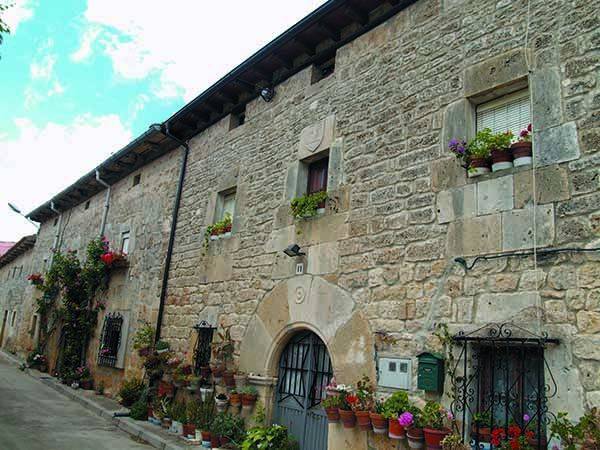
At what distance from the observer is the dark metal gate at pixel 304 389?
18.8 ft

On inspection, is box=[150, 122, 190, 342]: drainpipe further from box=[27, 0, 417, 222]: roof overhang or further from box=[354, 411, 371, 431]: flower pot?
box=[354, 411, 371, 431]: flower pot

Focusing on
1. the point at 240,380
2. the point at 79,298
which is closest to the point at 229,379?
the point at 240,380

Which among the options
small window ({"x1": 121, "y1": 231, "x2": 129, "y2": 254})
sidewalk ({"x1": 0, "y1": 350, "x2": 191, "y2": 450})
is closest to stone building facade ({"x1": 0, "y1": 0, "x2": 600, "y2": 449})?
sidewalk ({"x1": 0, "y1": 350, "x2": 191, "y2": 450})

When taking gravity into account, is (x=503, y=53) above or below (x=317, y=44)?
below

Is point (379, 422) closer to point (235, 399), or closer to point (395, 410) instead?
point (395, 410)

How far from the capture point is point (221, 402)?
667 cm

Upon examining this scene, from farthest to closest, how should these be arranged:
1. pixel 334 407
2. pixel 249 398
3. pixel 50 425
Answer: pixel 50 425, pixel 249 398, pixel 334 407

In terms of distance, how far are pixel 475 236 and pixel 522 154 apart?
→ 2.64 feet

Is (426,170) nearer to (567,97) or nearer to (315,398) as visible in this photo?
(567,97)

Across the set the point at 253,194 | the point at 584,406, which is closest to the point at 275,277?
the point at 253,194

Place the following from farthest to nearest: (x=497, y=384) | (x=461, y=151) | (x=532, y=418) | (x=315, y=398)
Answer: (x=315, y=398) < (x=461, y=151) < (x=497, y=384) < (x=532, y=418)

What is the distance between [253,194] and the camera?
7.50 m

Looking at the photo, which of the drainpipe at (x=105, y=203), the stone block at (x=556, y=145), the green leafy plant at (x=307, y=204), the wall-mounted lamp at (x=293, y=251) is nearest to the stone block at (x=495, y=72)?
the stone block at (x=556, y=145)

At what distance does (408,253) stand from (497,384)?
4.71ft
